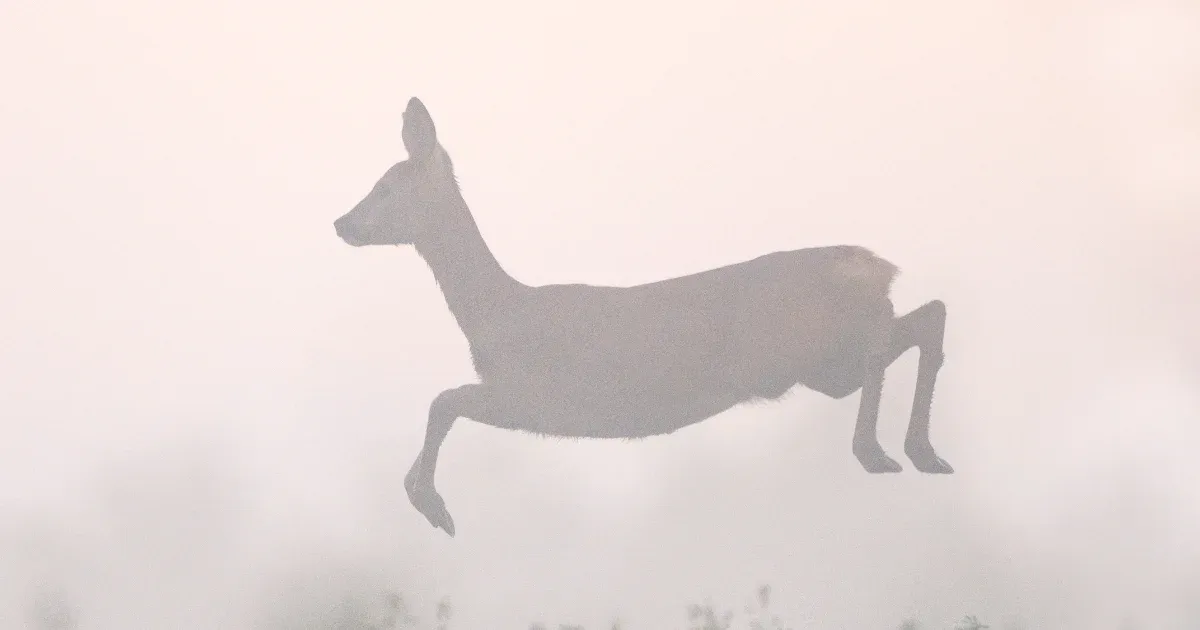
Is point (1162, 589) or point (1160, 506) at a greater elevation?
point (1160, 506)

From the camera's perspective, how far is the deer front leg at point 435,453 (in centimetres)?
178

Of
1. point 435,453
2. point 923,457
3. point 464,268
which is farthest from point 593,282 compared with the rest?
point 923,457

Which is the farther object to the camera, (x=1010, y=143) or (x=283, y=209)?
(x=1010, y=143)

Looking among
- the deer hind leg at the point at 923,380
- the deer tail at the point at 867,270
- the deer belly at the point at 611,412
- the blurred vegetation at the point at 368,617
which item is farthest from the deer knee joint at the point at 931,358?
the blurred vegetation at the point at 368,617

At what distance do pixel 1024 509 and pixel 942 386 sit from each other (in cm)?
25

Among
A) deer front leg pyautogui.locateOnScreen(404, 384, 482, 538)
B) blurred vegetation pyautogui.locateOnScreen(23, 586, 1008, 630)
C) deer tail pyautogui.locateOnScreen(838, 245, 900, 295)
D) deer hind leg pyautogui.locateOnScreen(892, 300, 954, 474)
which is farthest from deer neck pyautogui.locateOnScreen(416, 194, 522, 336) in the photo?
deer hind leg pyautogui.locateOnScreen(892, 300, 954, 474)

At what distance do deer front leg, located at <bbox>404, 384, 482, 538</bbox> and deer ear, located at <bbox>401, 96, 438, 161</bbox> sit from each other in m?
0.39

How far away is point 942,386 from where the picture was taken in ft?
6.20

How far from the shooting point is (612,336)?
182cm

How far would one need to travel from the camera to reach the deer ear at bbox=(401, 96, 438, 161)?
1.84 m

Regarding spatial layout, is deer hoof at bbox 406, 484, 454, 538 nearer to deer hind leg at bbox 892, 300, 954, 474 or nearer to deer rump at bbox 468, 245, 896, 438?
deer rump at bbox 468, 245, 896, 438

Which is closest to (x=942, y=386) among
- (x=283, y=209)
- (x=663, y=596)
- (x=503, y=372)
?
(x=663, y=596)

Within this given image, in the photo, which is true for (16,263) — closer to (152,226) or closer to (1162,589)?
(152,226)

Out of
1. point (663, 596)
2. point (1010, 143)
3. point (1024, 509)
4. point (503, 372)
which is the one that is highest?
point (1010, 143)
